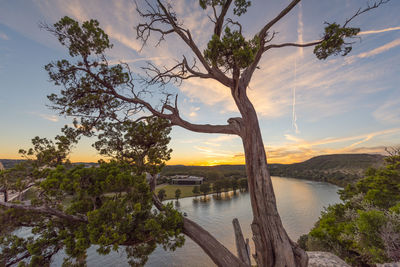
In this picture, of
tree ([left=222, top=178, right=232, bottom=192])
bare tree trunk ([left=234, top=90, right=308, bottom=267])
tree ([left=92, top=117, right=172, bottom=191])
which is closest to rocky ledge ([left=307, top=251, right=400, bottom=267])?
bare tree trunk ([left=234, top=90, right=308, bottom=267])

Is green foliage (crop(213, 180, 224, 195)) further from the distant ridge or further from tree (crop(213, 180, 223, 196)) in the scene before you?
the distant ridge

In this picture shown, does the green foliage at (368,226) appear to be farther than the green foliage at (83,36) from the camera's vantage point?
Yes

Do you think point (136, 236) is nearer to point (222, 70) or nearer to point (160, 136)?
point (160, 136)

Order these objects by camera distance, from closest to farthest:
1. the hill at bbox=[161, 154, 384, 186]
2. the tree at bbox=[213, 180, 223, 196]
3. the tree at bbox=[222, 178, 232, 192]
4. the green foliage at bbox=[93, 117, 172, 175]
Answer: the green foliage at bbox=[93, 117, 172, 175] → the tree at bbox=[213, 180, 223, 196] → the tree at bbox=[222, 178, 232, 192] → the hill at bbox=[161, 154, 384, 186]

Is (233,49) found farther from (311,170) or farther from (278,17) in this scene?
(311,170)

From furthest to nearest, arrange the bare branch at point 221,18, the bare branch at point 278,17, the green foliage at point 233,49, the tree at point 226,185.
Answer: the tree at point 226,185 → the bare branch at point 221,18 → the bare branch at point 278,17 → the green foliage at point 233,49

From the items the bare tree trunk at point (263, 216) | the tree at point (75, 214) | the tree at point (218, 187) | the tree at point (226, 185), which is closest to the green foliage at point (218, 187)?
the tree at point (218, 187)

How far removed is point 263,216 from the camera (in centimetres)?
291

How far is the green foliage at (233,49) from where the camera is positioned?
267cm

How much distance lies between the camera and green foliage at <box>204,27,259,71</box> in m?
2.67

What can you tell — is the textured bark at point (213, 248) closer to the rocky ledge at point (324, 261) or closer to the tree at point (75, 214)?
the tree at point (75, 214)

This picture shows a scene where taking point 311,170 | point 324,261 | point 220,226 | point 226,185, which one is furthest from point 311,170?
point 324,261

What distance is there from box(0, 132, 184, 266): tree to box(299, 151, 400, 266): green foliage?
254 inches

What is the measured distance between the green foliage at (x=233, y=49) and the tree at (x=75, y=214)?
10.2ft
